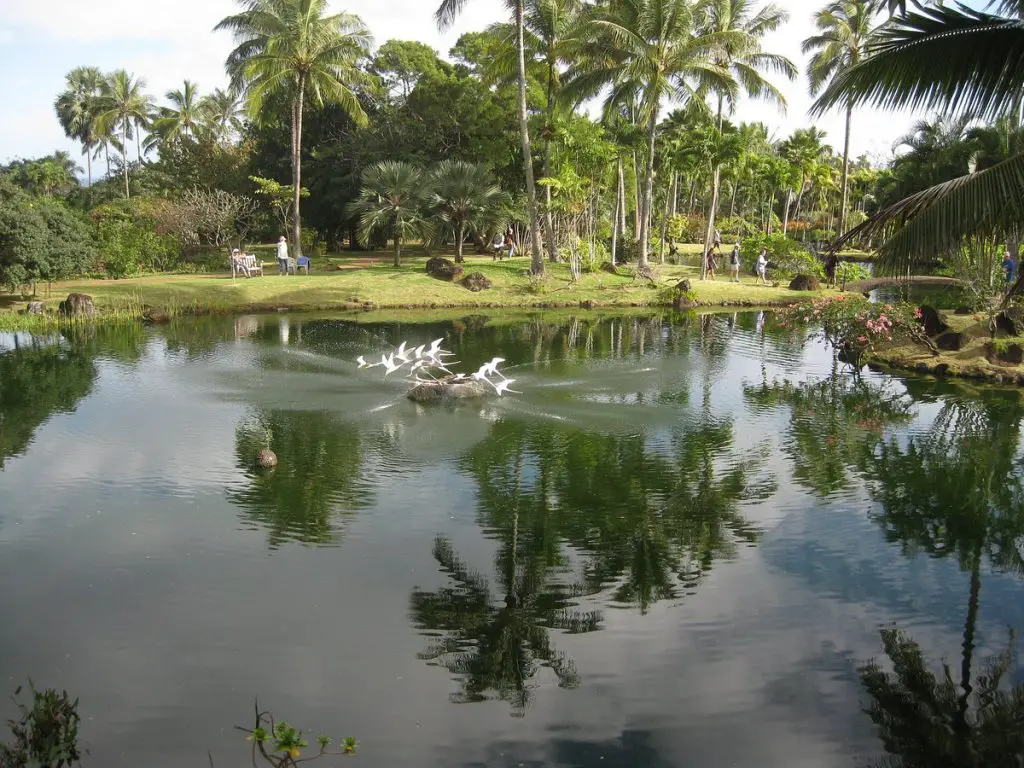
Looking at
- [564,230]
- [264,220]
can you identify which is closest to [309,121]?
[264,220]

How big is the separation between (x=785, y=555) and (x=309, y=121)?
138 ft

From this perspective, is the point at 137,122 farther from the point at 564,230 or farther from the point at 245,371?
the point at 245,371

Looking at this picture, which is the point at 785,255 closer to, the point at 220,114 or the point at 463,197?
the point at 463,197

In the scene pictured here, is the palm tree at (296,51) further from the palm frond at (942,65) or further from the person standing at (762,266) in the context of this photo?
the palm frond at (942,65)

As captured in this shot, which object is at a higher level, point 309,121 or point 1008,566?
point 309,121

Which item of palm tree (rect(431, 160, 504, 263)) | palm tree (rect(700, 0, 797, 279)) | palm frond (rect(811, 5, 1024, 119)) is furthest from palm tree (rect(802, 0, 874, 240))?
palm frond (rect(811, 5, 1024, 119))

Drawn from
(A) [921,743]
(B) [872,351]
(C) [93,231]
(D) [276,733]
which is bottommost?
(A) [921,743]

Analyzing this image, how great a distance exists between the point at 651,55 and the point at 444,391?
21390mm

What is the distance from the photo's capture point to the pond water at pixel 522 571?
22.1 ft

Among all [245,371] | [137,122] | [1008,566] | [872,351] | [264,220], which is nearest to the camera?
[1008,566]

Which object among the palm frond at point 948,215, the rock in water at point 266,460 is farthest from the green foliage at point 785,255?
the rock in water at point 266,460

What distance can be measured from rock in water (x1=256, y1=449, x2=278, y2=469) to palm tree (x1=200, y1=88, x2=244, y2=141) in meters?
50.8

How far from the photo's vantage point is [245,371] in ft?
65.2

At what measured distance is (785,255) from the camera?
39.2 metres
